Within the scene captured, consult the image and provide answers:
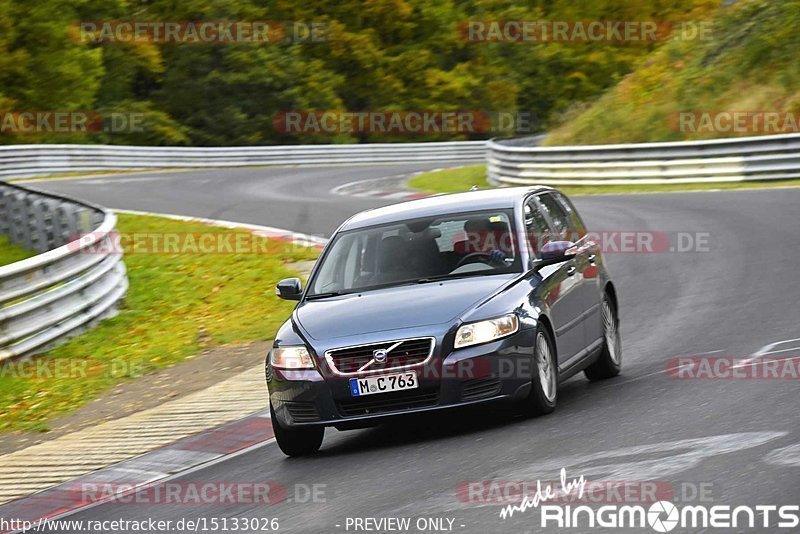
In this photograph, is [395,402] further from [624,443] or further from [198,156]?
[198,156]

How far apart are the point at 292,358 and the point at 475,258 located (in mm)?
1571

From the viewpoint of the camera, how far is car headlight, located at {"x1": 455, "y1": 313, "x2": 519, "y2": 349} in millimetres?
8570

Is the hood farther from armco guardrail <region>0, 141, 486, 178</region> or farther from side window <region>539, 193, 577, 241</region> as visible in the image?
armco guardrail <region>0, 141, 486, 178</region>

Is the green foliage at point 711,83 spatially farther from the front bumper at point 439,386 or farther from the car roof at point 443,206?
the front bumper at point 439,386

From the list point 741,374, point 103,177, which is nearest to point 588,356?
point 741,374

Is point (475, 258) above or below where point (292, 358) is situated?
above

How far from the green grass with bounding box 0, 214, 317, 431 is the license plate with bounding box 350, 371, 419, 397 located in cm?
432

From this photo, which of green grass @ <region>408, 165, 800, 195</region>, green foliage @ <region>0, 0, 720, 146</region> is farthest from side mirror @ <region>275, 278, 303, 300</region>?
green foliage @ <region>0, 0, 720, 146</region>

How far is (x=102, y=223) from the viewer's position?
18266mm

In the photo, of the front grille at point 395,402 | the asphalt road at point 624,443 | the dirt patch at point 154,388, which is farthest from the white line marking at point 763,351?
the dirt patch at point 154,388

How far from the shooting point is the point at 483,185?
1345 inches

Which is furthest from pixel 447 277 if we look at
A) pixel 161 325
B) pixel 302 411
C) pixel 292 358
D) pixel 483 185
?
pixel 483 185

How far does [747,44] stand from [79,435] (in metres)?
27.6

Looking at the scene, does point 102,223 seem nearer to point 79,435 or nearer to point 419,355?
point 79,435
